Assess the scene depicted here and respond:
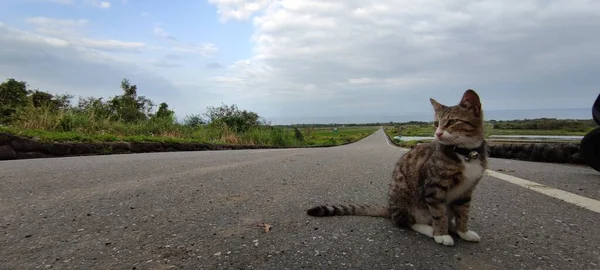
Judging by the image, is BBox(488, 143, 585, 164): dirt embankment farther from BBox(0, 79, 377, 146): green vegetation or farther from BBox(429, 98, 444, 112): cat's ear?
BBox(0, 79, 377, 146): green vegetation

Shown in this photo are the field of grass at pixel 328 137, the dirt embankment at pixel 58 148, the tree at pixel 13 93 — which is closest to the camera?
→ the dirt embankment at pixel 58 148

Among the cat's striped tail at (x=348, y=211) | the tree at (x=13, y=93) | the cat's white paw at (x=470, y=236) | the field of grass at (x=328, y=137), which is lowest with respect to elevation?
the field of grass at (x=328, y=137)

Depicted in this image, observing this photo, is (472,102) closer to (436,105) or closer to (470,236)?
(436,105)

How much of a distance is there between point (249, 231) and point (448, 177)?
1.62 metres

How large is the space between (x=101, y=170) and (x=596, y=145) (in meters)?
8.58

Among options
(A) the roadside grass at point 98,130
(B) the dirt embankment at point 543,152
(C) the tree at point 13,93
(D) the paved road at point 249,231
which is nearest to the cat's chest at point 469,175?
(D) the paved road at point 249,231

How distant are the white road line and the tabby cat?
187 cm

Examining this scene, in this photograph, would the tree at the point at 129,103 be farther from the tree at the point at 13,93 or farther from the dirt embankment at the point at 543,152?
the dirt embankment at the point at 543,152

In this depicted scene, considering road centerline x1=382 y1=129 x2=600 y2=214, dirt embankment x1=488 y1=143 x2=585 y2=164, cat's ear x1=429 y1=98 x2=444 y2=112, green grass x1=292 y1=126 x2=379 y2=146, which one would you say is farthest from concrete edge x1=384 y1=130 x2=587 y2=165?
green grass x1=292 y1=126 x2=379 y2=146

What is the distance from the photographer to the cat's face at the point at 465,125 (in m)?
2.51

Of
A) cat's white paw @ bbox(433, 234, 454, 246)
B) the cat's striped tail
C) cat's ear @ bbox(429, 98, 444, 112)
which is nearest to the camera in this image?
cat's white paw @ bbox(433, 234, 454, 246)

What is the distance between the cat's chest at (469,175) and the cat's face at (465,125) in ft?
0.46

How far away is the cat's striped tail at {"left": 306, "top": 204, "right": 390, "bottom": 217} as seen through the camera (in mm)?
3102

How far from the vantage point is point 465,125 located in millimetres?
2512
